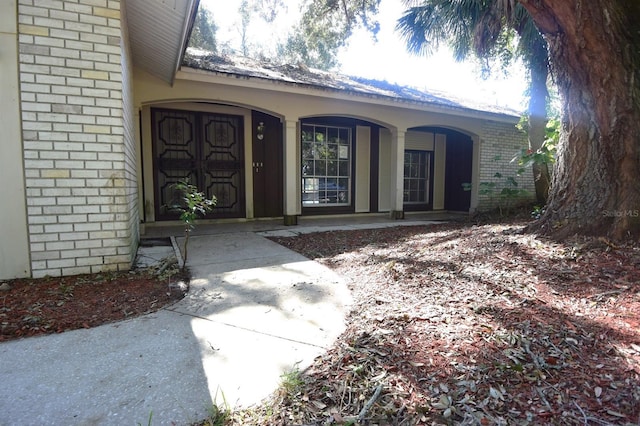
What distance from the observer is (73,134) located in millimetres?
3518

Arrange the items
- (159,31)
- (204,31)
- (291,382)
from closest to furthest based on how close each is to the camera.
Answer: (291,382), (159,31), (204,31)

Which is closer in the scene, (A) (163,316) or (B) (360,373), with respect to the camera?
(B) (360,373)

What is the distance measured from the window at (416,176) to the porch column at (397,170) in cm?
215

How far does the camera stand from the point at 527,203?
9.60 metres

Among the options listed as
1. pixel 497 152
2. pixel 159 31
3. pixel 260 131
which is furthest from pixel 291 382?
pixel 497 152

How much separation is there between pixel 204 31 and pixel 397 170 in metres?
17.0

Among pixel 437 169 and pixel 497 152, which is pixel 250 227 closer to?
pixel 437 169

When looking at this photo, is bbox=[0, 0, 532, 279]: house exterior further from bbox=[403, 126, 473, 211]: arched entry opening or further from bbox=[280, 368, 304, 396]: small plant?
bbox=[280, 368, 304, 396]: small plant

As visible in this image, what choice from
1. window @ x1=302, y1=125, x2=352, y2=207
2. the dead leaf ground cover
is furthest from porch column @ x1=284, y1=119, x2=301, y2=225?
the dead leaf ground cover

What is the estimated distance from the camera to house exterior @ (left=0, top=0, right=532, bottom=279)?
336cm

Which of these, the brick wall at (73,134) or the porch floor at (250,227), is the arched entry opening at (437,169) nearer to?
the porch floor at (250,227)

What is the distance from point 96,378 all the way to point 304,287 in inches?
75.6

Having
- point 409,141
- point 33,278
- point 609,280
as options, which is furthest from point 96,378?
point 409,141

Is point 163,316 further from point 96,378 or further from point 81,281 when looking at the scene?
point 81,281
